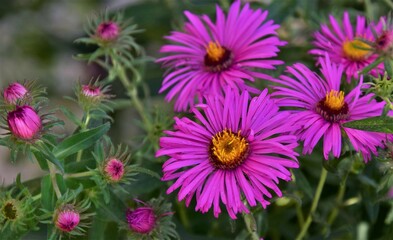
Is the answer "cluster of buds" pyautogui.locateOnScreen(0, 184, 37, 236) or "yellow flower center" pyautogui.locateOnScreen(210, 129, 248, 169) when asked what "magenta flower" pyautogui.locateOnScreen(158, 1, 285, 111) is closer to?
"yellow flower center" pyautogui.locateOnScreen(210, 129, 248, 169)

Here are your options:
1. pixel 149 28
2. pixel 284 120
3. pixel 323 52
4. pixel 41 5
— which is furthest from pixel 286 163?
pixel 41 5

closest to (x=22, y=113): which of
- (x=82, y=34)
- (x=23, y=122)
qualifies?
(x=23, y=122)

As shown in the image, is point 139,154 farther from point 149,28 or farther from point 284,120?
point 149,28

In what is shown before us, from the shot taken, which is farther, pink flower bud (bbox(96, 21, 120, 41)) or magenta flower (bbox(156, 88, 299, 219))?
pink flower bud (bbox(96, 21, 120, 41))

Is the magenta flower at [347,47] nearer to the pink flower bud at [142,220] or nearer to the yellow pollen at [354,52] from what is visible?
the yellow pollen at [354,52]

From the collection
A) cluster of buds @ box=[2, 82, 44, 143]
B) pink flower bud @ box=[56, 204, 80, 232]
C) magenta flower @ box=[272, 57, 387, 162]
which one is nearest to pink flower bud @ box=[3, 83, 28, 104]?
cluster of buds @ box=[2, 82, 44, 143]

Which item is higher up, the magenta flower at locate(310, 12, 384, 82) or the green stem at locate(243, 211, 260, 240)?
the magenta flower at locate(310, 12, 384, 82)

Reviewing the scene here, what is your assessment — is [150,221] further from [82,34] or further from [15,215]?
[82,34]
